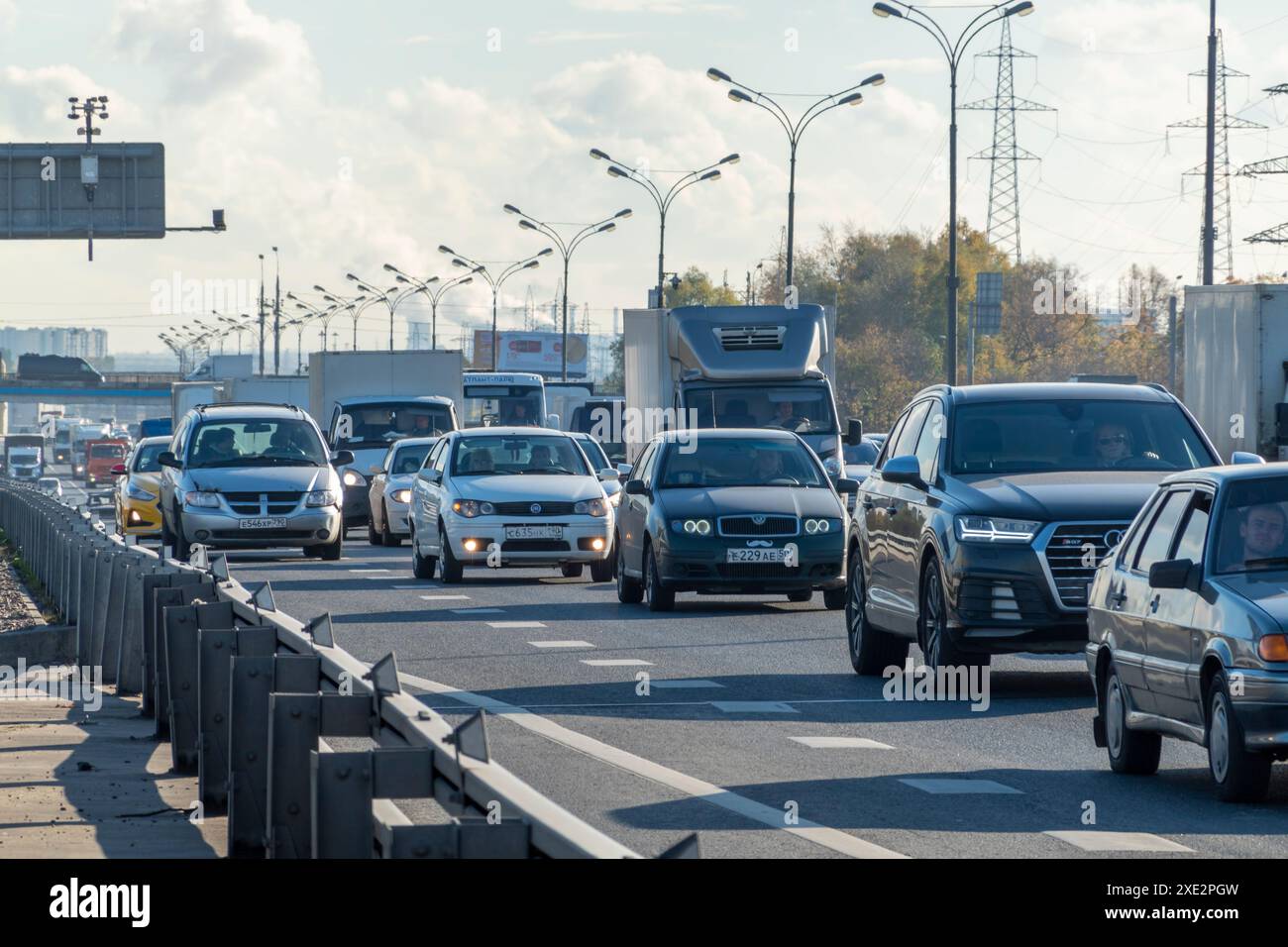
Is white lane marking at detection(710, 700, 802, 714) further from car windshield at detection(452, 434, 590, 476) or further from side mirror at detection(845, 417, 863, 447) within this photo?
side mirror at detection(845, 417, 863, 447)

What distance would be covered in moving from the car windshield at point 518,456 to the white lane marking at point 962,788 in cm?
1700

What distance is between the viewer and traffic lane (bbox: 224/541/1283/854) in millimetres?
9859

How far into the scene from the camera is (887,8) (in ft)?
147

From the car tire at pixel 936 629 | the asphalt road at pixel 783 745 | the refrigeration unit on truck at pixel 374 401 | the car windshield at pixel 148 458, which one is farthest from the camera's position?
the refrigeration unit on truck at pixel 374 401

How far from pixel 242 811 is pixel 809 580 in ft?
46.1

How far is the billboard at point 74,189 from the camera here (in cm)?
5278

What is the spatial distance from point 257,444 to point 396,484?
18.1ft

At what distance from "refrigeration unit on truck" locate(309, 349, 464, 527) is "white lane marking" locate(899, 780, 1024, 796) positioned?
93.5 ft

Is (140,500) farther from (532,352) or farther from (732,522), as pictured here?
(532,352)

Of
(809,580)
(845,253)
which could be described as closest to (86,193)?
(809,580)

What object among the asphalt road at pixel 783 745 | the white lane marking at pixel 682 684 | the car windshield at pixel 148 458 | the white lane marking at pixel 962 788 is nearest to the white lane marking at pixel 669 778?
the asphalt road at pixel 783 745

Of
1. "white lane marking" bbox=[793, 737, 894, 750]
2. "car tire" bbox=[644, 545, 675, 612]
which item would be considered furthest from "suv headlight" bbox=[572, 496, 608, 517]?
"white lane marking" bbox=[793, 737, 894, 750]

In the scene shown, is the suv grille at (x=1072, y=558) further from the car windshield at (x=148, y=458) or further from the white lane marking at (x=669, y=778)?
the car windshield at (x=148, y=458)

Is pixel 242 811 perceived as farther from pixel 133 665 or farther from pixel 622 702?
pixel 133 665
